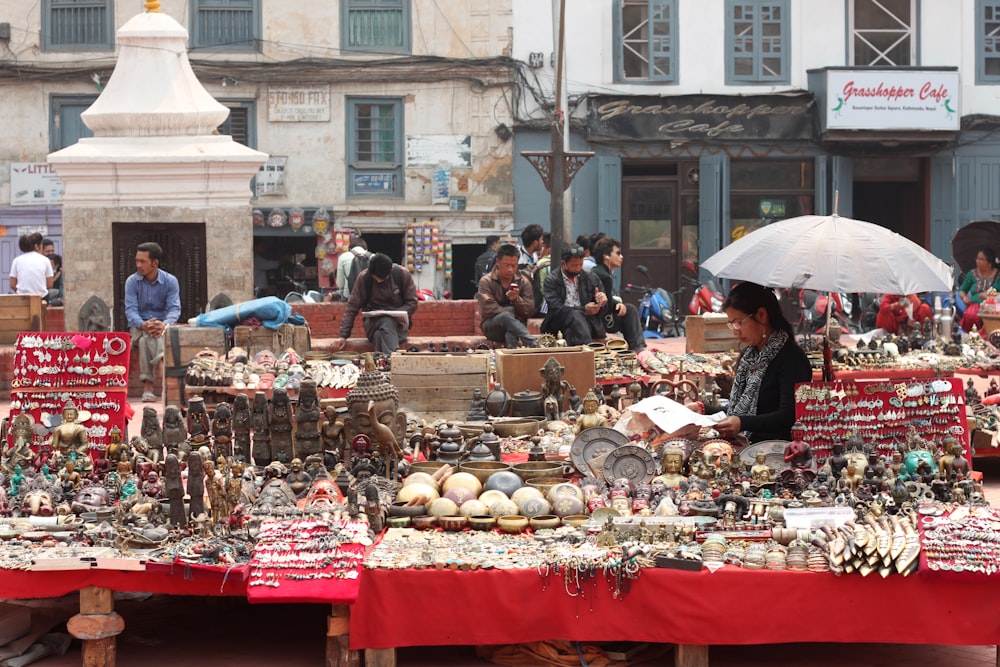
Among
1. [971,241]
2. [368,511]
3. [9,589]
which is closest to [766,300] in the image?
[368,511]

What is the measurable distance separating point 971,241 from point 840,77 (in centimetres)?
974

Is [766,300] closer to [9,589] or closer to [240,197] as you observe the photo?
[9,589]

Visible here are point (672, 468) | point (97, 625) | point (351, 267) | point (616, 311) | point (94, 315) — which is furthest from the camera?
point (351, 267)

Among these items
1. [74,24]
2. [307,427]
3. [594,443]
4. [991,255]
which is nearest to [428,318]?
[991,255]

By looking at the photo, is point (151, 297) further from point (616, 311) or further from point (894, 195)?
point (894, 195)

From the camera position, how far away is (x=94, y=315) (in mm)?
13914

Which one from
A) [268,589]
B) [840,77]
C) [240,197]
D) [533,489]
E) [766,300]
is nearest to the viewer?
[268,589]

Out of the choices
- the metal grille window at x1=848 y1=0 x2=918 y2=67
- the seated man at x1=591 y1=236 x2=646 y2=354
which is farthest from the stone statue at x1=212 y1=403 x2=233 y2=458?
the metal grille window at x1=848 y1=0 x2=918 y2=67

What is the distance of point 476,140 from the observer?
24.7m

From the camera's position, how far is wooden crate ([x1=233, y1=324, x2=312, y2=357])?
41.7 ft

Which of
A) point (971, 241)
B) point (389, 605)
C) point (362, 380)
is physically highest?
point (971, 241)

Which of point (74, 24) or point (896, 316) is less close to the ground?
point (74, 24)

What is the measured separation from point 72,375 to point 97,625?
237 cm

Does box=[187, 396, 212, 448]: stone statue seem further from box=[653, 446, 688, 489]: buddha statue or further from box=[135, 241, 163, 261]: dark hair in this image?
box=[135, 241, 163, 261]: dark hair
